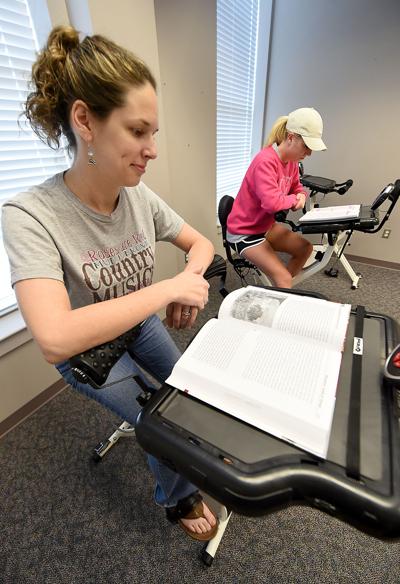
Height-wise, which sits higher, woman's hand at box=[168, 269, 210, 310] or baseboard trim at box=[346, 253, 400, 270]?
woman's hand at box=[168, 269, 210, 310]

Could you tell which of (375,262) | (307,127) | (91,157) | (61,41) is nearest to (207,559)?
(91,157)

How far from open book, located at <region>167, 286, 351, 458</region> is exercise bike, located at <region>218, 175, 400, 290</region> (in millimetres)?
978

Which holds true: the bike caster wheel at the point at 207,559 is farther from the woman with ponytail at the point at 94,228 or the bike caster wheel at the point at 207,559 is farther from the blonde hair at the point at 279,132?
the blonde hair at the point at 279,132

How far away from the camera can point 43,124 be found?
2.36 ft

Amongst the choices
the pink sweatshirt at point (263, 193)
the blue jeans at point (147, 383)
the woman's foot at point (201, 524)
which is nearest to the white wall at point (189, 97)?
the pink sweatshirt at point (263, 193)

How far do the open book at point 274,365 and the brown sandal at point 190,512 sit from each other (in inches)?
24.7

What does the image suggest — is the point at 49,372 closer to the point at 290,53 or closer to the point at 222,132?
the point at 222,132

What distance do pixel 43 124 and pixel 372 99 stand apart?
2825 millimetres

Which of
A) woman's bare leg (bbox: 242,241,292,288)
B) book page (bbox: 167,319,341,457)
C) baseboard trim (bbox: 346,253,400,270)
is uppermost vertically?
book page (bbox: 167,319,341,457)

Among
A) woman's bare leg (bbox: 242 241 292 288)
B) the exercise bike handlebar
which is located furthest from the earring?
the exercise bike handlebar

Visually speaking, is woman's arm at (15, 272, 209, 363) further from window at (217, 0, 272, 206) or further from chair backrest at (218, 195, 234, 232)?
window at (217, 0, 272, 206)

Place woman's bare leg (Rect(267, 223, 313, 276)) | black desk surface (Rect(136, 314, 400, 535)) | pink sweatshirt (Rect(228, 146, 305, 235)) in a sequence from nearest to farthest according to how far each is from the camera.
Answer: black desk surface (Rect(136, 314, 400, 535))
pink sweatshirt (Rect(228, 146, 305, 235))
woman's bare leg (Rect(267, 223, 313, 276))

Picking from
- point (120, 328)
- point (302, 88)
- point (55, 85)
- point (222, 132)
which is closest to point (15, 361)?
point (120, 328)

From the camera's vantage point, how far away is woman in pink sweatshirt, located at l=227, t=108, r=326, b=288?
1.59 meters
